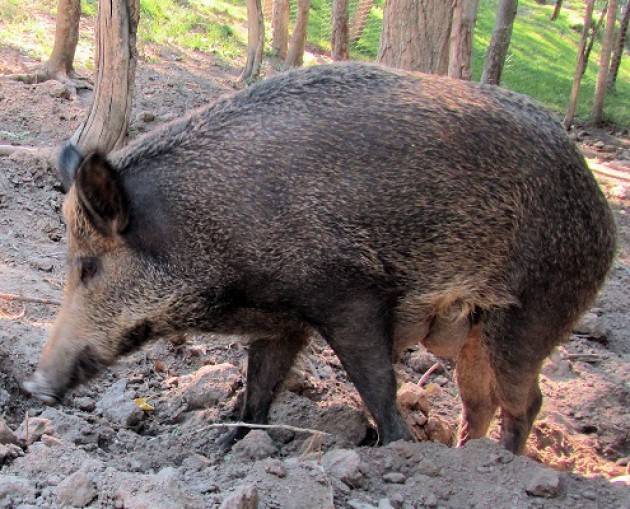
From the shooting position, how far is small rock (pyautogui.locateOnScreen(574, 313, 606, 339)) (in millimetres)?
6645

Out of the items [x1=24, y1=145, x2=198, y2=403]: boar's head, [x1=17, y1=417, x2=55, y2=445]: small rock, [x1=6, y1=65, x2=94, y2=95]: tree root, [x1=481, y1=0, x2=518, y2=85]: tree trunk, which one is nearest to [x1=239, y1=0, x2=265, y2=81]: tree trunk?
[x1=6, y1=65, x2=94, y2=95]: tree root

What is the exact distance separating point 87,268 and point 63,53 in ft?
23.6

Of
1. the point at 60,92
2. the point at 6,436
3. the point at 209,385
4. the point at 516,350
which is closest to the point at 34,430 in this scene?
the point at 6,436

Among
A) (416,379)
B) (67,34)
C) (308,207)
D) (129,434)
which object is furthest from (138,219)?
(67,34)

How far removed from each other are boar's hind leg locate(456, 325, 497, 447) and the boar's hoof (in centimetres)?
217

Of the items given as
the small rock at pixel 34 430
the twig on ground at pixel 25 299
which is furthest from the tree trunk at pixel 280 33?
the small rock at pixel 34 430

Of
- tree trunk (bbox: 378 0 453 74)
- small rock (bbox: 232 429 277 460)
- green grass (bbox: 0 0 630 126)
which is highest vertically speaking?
tree trunk (bbox: 378 0 453 74)

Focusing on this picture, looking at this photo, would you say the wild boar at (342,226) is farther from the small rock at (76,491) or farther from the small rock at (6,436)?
the small rock at (76,491)

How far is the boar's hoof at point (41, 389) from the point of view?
12.9 feet

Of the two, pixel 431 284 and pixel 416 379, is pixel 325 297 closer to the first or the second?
pixel 431 284

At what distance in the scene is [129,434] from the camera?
14.2 feet

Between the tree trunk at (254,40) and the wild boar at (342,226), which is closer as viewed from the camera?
the wild boar at (342,226)

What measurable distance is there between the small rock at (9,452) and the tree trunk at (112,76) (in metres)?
4.35

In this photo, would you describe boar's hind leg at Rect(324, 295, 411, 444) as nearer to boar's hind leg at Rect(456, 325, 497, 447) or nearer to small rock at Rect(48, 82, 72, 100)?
boar's hind leg at Rect(456, 325, 497, 447)
